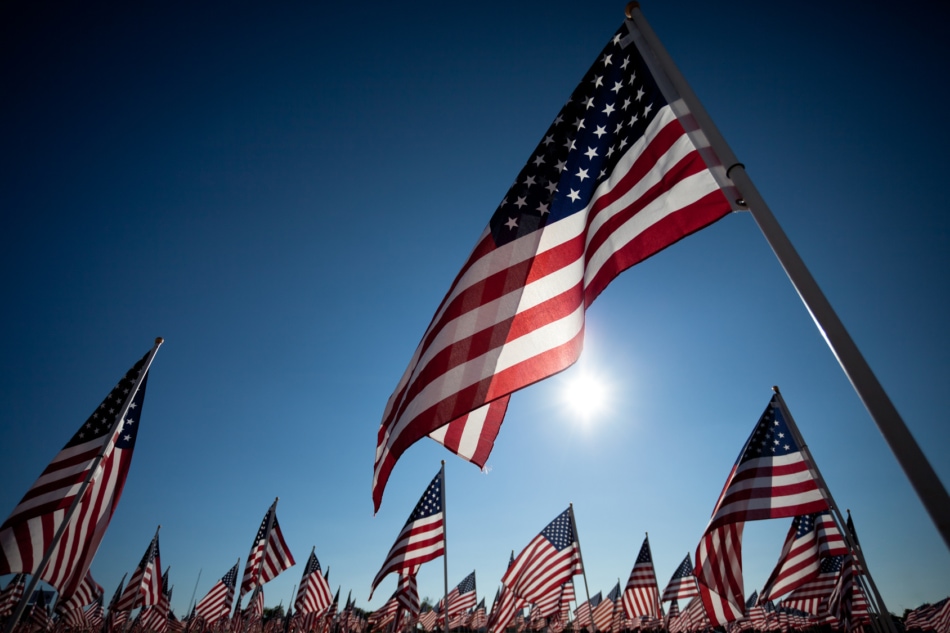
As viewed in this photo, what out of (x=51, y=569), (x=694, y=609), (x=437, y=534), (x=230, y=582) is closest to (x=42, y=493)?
(x=51, y=569)

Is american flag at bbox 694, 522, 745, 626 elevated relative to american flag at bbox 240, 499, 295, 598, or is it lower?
lower

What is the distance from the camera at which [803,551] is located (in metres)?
12.2

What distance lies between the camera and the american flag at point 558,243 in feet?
12.0

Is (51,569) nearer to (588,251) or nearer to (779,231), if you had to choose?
(588,251)

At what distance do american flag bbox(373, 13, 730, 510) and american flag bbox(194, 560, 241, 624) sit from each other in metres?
29.9

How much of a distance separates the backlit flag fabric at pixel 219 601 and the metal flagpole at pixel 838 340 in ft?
108

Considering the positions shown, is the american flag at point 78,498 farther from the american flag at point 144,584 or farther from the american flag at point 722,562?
the american flag at point 144,584

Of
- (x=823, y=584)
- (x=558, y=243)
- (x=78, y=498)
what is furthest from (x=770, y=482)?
(x=823, y=584)

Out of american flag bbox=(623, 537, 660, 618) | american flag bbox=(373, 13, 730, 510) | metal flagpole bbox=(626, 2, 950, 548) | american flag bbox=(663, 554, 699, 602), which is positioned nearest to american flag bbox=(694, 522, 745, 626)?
american flag bbox=(373, 13, 730, 510)

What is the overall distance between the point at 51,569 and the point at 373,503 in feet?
25.1

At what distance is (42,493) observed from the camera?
874 cm

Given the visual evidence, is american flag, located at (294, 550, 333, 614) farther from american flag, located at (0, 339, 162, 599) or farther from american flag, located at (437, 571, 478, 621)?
american flag, located at (0, 339, 162, 599)

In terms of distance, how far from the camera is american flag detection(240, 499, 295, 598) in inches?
736

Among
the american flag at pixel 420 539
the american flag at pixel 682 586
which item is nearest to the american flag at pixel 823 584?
the american flag at pixel 682 586
